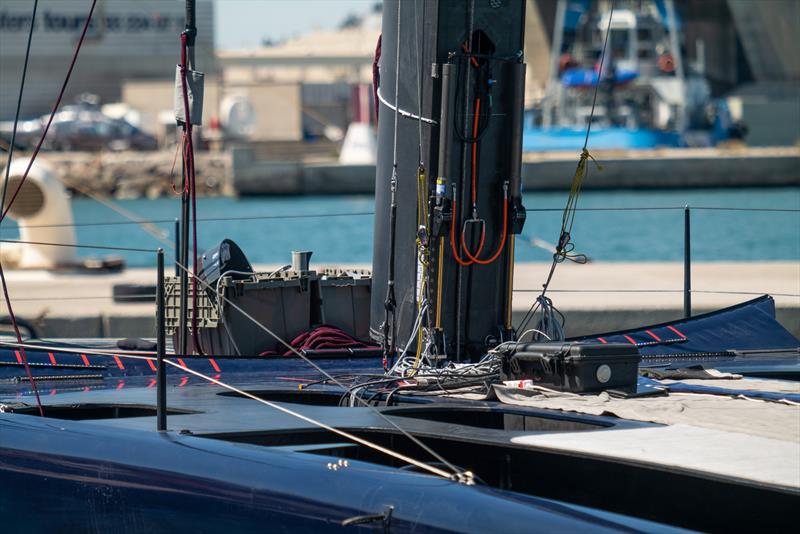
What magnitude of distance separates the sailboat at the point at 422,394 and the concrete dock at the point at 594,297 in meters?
2.21

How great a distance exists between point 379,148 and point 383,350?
1.12 metres

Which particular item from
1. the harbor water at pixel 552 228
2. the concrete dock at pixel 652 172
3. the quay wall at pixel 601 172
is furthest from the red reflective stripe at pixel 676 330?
the concrete dock at pixel 652 172

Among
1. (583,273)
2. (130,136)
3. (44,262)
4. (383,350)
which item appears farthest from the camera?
(130,136)

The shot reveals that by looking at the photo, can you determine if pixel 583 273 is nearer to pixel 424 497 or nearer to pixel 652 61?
pixel 424 497

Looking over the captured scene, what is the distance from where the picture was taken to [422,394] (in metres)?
5.82

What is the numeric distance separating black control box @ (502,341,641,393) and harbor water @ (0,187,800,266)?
299 inches

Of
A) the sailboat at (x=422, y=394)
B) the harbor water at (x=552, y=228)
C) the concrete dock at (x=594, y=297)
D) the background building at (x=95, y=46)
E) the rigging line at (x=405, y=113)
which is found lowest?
the harbor water at (x=552, y=228)

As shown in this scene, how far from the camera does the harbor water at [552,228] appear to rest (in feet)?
76.2

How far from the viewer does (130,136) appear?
2400 inches

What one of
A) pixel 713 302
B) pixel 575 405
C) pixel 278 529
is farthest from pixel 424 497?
pixel 713 302

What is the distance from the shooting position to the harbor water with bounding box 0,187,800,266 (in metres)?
23.2

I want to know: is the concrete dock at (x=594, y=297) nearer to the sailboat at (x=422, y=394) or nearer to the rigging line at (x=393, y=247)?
the sailboat at (x=422, y=394)

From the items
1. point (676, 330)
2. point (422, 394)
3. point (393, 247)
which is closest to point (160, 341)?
point (422, 394)

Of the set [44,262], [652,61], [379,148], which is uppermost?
[652,61]
